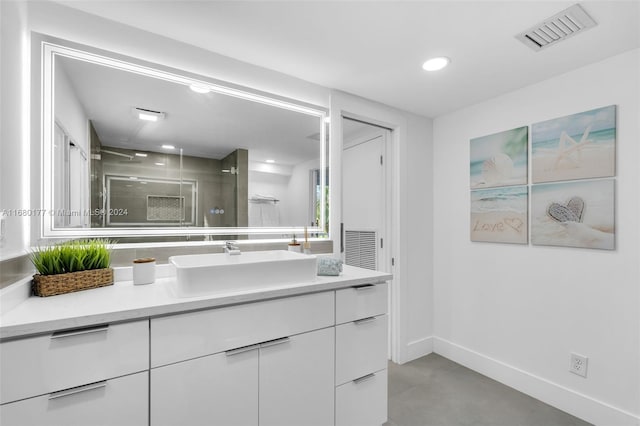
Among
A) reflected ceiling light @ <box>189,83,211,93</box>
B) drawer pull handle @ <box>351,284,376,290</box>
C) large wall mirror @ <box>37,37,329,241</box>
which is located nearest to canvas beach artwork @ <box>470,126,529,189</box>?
large wall mirror @ <box>37,37,329,241</box>

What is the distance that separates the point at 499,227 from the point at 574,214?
1.60 ft

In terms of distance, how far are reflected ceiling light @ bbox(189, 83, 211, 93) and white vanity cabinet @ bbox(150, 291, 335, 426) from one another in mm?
1265

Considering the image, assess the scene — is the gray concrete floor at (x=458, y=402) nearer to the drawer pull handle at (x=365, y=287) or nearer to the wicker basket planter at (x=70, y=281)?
the drawer pull handle at (x=365, y=287)

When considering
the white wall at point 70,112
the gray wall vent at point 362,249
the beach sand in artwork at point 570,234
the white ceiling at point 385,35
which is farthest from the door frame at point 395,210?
the white wall at point 70,112

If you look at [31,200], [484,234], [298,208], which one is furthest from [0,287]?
[484,234]

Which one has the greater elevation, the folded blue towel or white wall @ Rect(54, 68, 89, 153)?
white wall @ Rect(54, 68, 89, 153)

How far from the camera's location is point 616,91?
1.79 metres

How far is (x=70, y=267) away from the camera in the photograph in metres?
1.28

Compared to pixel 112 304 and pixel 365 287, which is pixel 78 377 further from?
pixel 365 287

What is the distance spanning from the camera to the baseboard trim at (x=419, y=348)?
106 inches

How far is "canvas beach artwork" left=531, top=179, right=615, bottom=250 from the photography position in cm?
181

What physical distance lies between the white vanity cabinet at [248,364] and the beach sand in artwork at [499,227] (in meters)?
1.60

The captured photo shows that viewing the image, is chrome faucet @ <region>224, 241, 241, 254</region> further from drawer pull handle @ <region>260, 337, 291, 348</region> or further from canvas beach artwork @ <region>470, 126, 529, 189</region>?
canvas beach artwork @ <region>470, 126, 529, 189</region>

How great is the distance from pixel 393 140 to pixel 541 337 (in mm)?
1863
